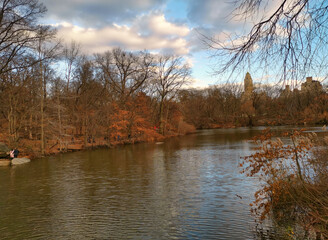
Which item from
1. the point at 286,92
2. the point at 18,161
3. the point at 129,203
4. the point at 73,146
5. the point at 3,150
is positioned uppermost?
the point at 286,92

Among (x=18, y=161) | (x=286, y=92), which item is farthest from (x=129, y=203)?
(x=18, y=161)

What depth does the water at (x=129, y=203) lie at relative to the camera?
7484mm

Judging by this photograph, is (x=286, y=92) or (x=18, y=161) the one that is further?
(x=18, y=161)

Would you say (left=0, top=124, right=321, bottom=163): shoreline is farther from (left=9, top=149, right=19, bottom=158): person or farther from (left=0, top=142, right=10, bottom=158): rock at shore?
(left=0, top=142, right=10, bottom=158): rock at shore

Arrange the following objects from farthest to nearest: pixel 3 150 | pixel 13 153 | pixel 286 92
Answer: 1. pixel 3 150
2. pixel 13 153
3. pixel 286 92

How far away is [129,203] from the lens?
1004 cm

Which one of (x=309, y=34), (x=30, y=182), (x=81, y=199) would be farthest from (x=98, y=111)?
(x=309, y=34)

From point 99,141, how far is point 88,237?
25501 mm

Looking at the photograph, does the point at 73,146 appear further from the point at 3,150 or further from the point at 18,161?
the point at 18,161

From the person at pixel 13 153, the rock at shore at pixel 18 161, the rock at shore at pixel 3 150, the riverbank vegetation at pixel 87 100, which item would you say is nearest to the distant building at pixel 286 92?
the riverbank vegetation at pixel 87 100

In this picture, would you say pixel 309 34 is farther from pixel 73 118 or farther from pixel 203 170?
pixel 73 118

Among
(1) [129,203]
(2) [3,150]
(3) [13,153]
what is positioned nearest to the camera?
(1) [129,203]

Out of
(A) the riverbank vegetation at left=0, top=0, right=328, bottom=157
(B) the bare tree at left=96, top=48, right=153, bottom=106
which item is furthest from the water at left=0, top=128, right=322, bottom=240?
(B) the bare tree at left=96, top=48, right=153, bottom=106

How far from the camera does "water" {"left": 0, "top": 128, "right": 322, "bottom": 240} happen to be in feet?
24.6
